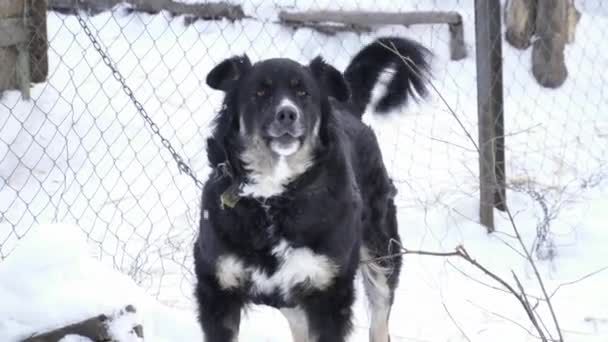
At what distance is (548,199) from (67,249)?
166 inches

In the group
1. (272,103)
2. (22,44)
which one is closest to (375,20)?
(22,44)

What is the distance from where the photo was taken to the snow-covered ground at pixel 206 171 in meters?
3.73

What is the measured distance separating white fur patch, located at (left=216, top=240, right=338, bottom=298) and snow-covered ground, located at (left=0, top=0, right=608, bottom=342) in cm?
33

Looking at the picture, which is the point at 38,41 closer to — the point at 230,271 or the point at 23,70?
the point at 23,70

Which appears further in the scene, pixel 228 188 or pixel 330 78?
pixel 330 78

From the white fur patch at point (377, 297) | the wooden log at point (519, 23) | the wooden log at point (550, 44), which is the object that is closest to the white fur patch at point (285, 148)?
the white fur patch at point (377, 297)

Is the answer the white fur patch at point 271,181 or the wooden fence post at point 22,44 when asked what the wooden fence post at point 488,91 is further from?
the wooden fence post at point 22,44

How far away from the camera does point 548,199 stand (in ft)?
22.0

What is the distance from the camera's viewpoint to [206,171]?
292 inches

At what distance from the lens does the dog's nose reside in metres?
3.50

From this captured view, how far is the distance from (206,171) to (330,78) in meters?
3.65

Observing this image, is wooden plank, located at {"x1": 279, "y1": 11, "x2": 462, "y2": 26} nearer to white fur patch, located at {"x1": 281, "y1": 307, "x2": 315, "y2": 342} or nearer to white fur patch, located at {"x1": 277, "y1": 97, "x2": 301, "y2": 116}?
white fur patch, located at {"x1": 281, "y1": 307, "x2": 315, "y2": 342}

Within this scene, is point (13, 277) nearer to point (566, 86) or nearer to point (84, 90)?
point (84, 90)

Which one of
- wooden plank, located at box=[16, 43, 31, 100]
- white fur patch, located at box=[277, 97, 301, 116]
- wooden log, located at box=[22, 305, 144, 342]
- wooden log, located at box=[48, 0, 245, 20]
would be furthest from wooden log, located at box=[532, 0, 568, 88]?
wooden log, located at box=[22, 305, 144, 342]
